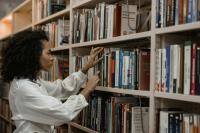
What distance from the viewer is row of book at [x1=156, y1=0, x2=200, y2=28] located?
56.3 inches

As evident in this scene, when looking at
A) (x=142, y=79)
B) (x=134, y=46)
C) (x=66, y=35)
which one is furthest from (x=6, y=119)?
(x=142, y=79)

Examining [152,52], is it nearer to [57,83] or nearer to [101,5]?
[101,5]

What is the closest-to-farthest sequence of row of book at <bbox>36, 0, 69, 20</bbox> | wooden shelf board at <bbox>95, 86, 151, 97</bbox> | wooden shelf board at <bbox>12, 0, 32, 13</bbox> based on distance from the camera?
wooden shelf board at <bbox>95, 86, 151, 97</bbox>, row of book at <bbox>36, 0, 69, 20</bbox>, wooden shelf board at <bbox>12, 0, 32, 13</bbox>

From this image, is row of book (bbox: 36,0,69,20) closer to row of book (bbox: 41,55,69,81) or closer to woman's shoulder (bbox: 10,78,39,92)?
row of book (bbox: 41,55,69,81)

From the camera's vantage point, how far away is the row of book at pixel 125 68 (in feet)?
5.97

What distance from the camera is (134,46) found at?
2244 mm

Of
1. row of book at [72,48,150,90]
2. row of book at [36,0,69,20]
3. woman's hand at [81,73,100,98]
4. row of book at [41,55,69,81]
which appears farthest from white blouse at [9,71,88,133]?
row of book at [36,0,69,20]

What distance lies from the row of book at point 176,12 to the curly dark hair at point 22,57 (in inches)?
33.2

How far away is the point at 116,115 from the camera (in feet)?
6.53

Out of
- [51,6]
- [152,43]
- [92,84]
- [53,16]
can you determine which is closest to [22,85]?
[92,84]

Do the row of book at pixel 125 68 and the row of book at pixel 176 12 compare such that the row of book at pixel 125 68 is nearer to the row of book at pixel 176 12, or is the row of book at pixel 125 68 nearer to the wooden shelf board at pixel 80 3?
the row of book at pixel 176 12

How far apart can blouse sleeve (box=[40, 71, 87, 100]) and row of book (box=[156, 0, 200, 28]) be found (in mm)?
871

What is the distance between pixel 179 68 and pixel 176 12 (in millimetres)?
266

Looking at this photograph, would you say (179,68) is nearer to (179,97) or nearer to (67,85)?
(179,97)
